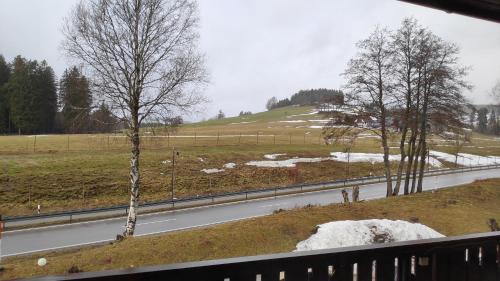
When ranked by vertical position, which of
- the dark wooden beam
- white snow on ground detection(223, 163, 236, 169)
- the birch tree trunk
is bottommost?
white snow on ground detection(223, 163, 236, 169)

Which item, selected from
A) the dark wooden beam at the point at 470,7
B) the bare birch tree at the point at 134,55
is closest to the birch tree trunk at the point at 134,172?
the bare birch tree at the point at 134,55

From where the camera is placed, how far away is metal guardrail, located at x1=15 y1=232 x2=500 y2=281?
2.43 metres

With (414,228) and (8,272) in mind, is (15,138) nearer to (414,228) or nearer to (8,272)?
(8,272)

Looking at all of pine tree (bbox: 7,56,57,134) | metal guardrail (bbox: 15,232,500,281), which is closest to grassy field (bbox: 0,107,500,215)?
pine tree (bbox: 7,56,57,134)

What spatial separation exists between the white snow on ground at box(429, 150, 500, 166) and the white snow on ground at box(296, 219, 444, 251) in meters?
52.4

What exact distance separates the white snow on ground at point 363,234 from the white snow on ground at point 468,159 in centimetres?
5242

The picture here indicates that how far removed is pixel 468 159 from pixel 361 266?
71347mm

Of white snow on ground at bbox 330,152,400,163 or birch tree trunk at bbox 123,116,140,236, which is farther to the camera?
white snow on ground at bbox 330,152,400,163

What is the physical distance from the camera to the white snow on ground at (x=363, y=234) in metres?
13.0

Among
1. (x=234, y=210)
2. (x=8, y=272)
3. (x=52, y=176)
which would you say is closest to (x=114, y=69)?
(x=8, y=272)

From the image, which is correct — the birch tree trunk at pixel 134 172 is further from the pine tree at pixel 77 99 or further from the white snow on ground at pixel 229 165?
the white snow on ground at pixel 229 165

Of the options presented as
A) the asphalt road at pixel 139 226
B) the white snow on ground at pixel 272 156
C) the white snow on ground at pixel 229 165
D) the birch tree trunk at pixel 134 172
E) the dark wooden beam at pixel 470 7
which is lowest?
the asphalt road at pixel 139 226

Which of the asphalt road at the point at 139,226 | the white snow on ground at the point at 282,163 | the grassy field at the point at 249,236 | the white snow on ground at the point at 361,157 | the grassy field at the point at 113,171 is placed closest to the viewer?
the grassy field at the point at 249,236

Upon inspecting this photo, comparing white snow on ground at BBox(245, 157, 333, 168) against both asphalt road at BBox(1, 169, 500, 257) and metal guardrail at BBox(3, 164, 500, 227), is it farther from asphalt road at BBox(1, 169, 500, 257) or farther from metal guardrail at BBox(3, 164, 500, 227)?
asphalt road at BBox(1, 169, 500, 257)
